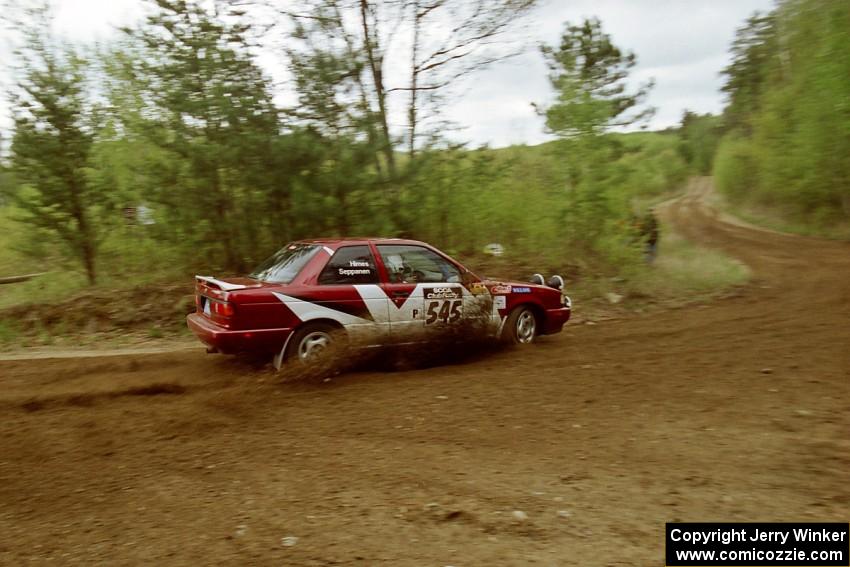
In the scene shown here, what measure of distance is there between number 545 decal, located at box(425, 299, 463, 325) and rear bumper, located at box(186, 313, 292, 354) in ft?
5.51

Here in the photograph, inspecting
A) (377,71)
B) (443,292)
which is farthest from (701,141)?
(443,292)

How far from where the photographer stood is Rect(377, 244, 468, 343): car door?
283 inches

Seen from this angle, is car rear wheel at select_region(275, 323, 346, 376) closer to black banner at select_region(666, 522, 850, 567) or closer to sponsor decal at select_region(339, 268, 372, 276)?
sponsor decal at select_region(339, 268, 372, 276)

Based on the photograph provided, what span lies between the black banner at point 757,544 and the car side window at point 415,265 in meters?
4.45

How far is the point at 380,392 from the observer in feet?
20.4

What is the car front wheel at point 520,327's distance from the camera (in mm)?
8203

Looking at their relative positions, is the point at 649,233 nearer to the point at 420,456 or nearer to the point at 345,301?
the point at 345,301

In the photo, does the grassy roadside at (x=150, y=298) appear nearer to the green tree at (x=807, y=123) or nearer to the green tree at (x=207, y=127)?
the green tree at (x=207, y=127)

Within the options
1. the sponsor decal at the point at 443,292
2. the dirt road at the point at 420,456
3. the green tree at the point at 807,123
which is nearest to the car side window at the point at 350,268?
the sponsor decal at the point at 443,292

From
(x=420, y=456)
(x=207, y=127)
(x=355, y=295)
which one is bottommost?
(x=420, y=456)

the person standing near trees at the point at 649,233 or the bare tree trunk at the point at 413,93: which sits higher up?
the bare tree trunk at the point at 413,93

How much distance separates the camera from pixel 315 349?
22.2 feet

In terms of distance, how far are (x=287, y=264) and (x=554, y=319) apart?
376cm

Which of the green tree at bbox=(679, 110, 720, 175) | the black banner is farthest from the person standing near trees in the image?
the green tree at bbox=(679, 110, 720, 175)
